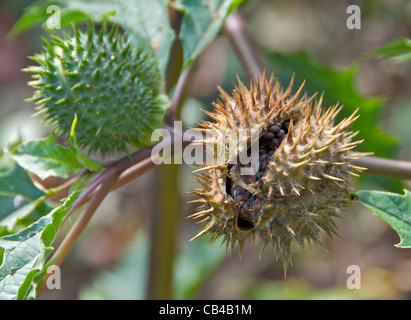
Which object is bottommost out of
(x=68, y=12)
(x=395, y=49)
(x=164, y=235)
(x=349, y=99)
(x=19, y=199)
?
(x=19, y=199)

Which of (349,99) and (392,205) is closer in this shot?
(392,205)

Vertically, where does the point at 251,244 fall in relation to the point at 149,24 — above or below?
below

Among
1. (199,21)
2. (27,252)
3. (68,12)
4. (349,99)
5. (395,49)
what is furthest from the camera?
(349,99)

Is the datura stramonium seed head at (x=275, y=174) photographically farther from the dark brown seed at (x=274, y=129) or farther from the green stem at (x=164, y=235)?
the green stem at (x=164, y=235)

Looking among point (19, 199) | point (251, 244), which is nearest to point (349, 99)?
point (19, 199)

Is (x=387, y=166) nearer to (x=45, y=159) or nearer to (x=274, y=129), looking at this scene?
(x=274, y=129)

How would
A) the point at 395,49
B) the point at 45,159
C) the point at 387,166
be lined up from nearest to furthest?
the point at 387,166, the point at 45,159, the point at 395,49
